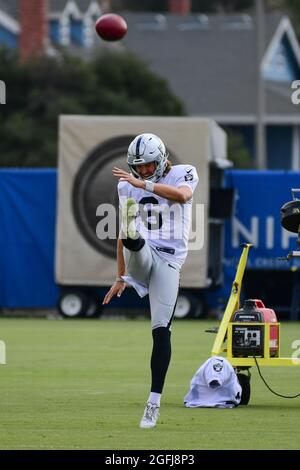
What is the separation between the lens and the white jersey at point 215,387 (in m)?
11.1

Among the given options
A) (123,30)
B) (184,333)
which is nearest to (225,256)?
(184,333)

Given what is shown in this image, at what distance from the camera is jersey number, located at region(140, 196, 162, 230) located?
10.2 m

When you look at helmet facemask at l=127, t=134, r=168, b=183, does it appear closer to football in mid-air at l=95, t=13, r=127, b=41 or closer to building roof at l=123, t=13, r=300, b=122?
football in mid-air at l=95, t=13, r=127, b=41

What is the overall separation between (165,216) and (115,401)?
1964 millimetres

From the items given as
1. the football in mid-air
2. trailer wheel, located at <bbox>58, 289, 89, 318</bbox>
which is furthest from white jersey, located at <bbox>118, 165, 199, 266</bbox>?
trailer wheel, located at <bbox>58, 289, 89, 318</bbox>

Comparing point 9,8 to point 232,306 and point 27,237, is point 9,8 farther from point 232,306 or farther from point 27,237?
point 232,306

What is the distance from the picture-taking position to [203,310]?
2328cm

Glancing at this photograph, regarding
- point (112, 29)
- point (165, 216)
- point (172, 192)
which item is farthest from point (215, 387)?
point (112, 29)

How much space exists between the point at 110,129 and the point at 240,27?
3351cm

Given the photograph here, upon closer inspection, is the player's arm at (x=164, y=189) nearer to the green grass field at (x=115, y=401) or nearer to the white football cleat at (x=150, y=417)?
the white football cleat at (x=150, y=417)

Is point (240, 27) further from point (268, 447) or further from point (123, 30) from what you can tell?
point (268, 447)

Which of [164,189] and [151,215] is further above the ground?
[164,189]

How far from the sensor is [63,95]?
136 feet

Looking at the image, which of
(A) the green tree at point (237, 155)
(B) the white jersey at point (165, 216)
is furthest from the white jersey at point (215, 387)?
(A) the green tree at point (237, 155)
